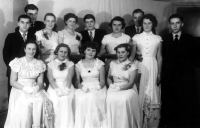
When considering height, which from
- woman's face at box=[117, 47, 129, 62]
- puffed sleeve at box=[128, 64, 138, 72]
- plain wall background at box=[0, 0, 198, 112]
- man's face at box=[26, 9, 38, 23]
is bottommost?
puffed sleeve at box=[128, 64, 138, 72]

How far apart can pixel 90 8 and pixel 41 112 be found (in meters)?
2.79

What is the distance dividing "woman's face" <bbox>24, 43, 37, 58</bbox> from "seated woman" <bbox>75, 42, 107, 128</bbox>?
2.16 feet

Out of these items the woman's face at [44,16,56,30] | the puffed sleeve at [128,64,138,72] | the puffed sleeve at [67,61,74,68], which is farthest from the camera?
the woman's face at [44,16,56,30]

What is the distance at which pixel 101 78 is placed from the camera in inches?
154

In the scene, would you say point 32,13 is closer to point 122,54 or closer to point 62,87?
point 62,87

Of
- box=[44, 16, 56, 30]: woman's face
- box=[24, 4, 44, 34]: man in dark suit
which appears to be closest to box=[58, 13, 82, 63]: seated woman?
box=[44, 16, 56, 30]: woman's face

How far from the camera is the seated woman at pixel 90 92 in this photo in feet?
11.8

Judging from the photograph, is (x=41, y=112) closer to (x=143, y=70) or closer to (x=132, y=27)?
(x=143, y=70)

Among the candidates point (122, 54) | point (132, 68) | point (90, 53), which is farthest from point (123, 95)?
point (90, 53)

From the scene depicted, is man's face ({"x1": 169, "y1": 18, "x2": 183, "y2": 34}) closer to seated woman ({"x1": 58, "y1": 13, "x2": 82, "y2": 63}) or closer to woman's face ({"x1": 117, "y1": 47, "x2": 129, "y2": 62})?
woman's face ({"x1": 117, "y1": 47, "x2": 129, "y2": 62})

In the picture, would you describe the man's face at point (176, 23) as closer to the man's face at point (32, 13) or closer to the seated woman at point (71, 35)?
the seated woman at point (71, 35)

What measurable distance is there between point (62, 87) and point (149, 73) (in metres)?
1.27

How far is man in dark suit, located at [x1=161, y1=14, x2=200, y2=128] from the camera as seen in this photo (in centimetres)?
404

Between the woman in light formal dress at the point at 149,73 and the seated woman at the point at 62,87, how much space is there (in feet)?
3.43
